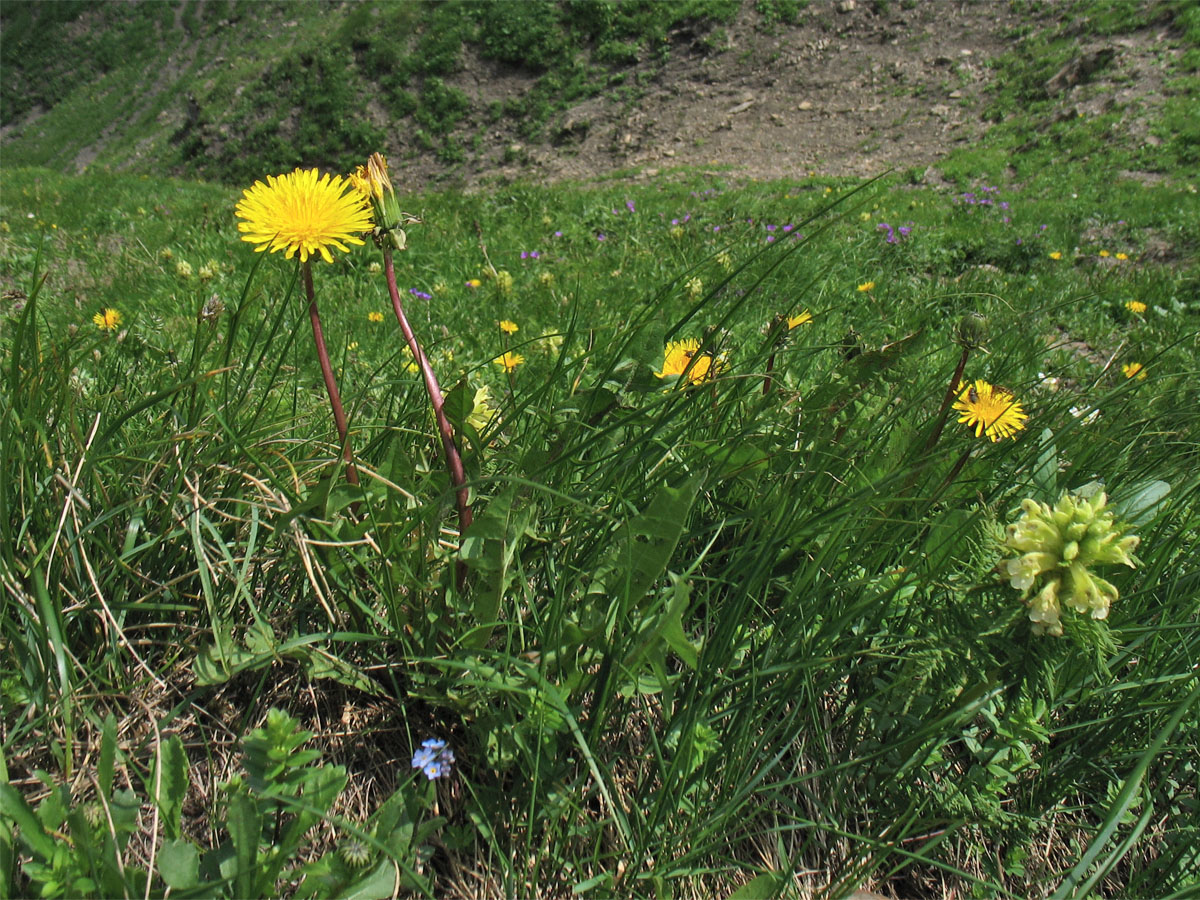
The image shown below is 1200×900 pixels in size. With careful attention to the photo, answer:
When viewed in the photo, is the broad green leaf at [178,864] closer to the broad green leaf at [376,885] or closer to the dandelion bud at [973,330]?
the broad green leaf at [376,885]

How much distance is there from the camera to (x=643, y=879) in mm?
1040

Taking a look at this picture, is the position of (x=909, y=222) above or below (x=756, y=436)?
below

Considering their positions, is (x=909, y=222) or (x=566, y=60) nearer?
(x=909, y=222)

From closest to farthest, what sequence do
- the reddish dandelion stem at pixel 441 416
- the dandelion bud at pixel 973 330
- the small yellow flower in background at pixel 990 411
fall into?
1. the reddish dandelion stem at pixel 441 416
2. the dandelion bud at pixel 973 330
3. the small yellow flower in background at pixel 990 411

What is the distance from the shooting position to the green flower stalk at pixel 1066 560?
0.95m

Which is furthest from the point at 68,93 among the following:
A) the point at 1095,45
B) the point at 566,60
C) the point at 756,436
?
→ the point at 756,436

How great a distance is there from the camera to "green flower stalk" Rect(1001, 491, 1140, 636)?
37.4 inches

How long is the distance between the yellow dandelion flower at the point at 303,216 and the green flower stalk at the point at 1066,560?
99cm

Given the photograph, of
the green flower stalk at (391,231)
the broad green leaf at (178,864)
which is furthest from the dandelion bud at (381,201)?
the broad green leaf at (178,864)

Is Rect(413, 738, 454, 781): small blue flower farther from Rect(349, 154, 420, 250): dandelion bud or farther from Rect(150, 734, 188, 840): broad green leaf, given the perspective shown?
Rect(349, 154, 420, 250): dandelion bud

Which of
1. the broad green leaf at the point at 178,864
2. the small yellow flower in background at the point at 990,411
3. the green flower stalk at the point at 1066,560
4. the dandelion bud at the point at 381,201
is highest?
the dandelion bud at the point at 381,201

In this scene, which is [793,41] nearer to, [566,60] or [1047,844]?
[566,60]

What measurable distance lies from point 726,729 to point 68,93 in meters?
52.9

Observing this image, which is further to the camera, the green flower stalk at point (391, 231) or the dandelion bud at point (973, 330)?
the dandelion bud at point (973, 330)
